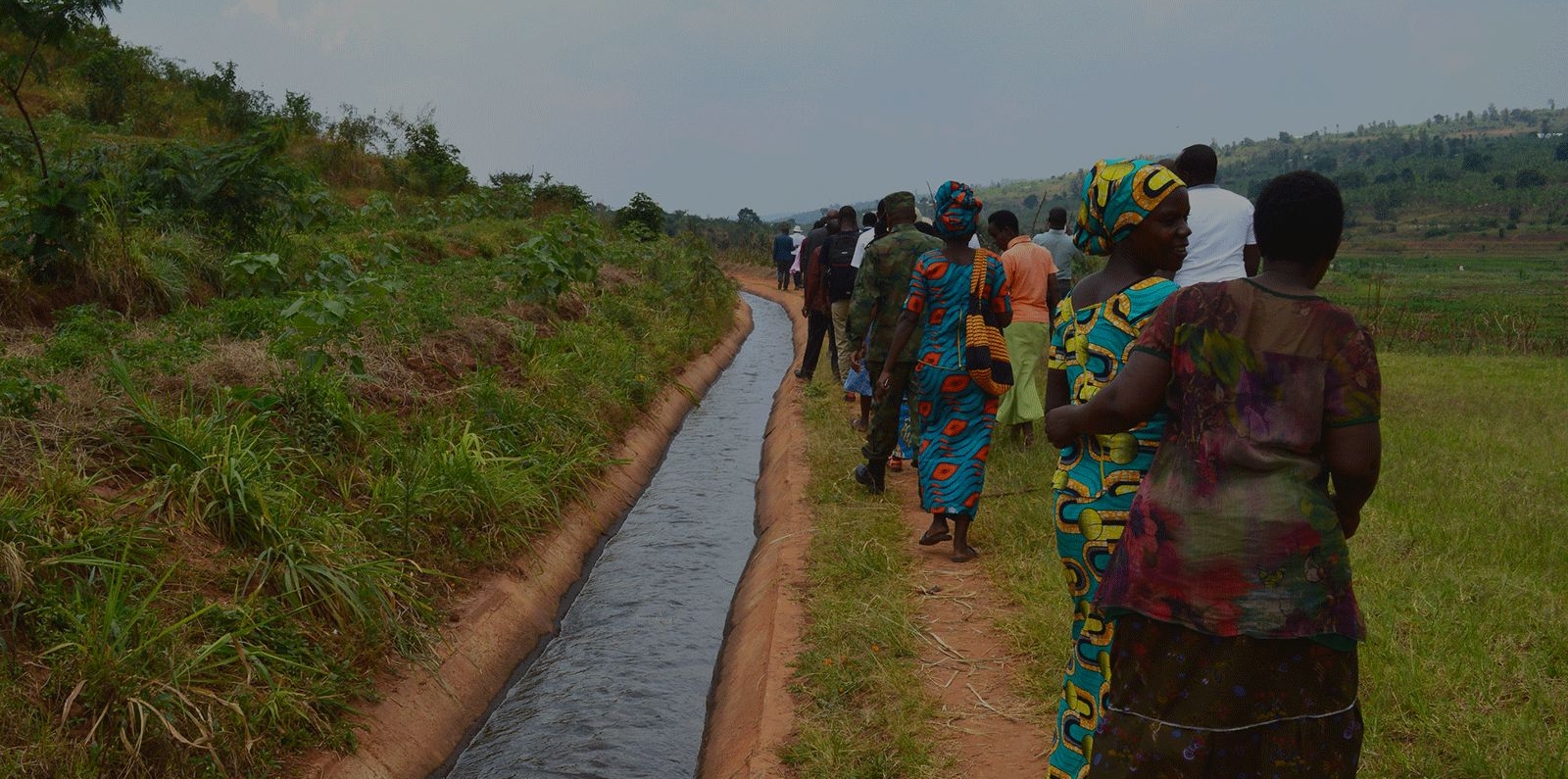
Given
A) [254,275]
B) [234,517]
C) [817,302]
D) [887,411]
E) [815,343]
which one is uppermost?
[254,275]

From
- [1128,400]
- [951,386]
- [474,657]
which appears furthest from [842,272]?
[1128,400]

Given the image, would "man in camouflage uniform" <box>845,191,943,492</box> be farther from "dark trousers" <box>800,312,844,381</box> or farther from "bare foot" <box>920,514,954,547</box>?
"dark trousers" <box>800,312,844,381</box>

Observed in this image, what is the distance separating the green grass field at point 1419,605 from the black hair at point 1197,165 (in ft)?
6.35

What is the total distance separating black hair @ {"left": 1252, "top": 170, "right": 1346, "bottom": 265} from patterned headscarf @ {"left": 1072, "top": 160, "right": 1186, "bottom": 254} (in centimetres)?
52

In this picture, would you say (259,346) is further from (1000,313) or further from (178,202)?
(1000,313)

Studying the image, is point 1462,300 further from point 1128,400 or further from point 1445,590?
point 1128,400

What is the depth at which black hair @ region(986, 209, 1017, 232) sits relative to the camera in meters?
7.94

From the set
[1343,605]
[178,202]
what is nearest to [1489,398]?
[1343,605]

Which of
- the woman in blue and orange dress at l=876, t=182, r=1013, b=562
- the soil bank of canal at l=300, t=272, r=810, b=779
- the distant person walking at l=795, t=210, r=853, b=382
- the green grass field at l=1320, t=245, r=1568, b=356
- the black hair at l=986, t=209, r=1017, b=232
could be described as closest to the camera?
the soil bank of canal at l=300, t=272, r=810, b=779

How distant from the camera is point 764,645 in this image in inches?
221

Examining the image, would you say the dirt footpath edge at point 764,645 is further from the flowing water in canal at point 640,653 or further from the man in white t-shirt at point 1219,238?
the man in white t-shirt at point 1219,238

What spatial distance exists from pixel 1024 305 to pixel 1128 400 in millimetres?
5497

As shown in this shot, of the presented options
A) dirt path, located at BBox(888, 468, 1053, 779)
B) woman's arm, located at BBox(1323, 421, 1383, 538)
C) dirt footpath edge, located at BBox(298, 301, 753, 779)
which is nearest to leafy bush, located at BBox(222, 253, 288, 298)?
dirt footpath edge, located at BBox(298, 301, 753, 779)

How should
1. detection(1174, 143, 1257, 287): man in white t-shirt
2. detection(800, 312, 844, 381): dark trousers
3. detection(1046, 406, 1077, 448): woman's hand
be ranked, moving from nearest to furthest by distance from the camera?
detection(1046, 406, 1077, 448): woman's hand → detection(1174, 143, 1257, 287): man in white t-shirt → detection(800, 312, 844, 381): dark trousers
